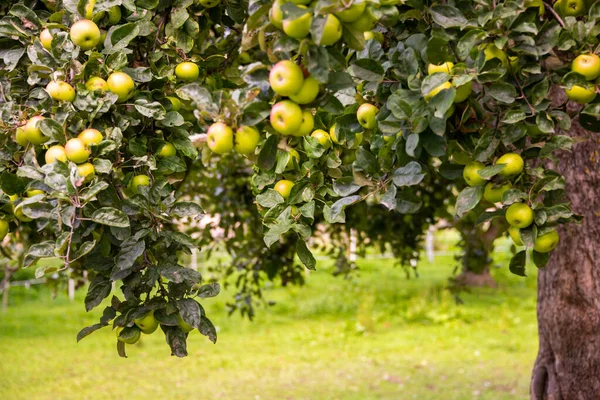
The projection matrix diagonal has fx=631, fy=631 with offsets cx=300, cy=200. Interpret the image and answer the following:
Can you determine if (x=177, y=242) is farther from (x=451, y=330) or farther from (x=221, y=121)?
(x=451, y=330)

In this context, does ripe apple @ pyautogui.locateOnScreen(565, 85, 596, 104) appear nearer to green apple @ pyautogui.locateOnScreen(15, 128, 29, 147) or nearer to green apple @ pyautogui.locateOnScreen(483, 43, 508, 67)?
green apple @ pyautogui.locateOnScreen(483, 43, 508, 67)

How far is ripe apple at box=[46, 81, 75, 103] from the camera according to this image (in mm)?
1326

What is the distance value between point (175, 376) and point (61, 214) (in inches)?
222

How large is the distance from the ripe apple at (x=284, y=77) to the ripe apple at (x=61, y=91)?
54 cm

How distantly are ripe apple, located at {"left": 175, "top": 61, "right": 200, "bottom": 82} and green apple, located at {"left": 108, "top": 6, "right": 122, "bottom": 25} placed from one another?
0.18 m

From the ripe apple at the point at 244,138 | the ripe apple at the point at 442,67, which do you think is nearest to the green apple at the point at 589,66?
the ripe apple at the point at 442,67

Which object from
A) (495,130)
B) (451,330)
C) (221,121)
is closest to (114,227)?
(221,121)

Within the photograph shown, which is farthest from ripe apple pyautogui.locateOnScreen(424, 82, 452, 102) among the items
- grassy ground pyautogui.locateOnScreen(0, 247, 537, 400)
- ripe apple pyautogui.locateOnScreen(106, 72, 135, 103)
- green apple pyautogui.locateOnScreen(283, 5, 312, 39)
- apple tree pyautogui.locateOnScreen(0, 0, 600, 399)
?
grassy ground pyautogui.locateOnScreen(0, 247, 537, 400)

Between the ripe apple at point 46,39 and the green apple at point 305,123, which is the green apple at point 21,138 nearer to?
the ripe apple at point 46,39

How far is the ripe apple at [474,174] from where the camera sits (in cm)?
131

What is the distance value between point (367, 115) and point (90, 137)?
58 cm

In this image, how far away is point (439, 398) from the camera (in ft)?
18.8

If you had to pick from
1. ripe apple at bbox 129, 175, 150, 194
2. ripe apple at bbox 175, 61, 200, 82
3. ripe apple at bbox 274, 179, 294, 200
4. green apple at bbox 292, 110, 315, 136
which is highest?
ripe apple at bbox 175, 61, 200, 82

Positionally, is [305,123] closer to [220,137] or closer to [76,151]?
[220,137]
